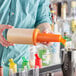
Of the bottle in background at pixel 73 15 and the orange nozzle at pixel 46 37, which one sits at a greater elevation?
the bottle in background at pixel 73 15

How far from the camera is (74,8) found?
4.17 metres

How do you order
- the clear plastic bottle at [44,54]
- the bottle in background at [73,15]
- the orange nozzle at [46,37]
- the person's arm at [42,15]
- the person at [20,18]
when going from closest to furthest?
the orange nozzle at [46,37]
the person at [20,18]
the person's arm at [42,15]
the clear plastic bottle at [44,54]
the bottle in background at [73,15]

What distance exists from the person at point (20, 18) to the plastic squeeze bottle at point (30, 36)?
1.67 feet

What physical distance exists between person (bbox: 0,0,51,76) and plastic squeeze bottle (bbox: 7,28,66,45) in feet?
1.67

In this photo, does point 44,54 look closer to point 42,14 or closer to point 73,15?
point 42,14

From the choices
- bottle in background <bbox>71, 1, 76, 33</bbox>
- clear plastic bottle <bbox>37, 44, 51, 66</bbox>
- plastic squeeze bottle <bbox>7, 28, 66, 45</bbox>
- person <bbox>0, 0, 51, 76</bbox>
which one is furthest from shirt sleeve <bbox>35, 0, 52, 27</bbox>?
bottle in background <bbox>71, 1, 76, 33</bbox>

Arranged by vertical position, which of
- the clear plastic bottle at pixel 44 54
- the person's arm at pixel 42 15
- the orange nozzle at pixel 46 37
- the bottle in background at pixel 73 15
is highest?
the bottle in background at pixel 73 15

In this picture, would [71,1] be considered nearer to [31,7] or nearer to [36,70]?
[31,7]

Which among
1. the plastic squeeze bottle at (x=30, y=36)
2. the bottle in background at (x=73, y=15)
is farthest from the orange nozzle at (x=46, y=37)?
the bottle in background at (x=73, y=15)

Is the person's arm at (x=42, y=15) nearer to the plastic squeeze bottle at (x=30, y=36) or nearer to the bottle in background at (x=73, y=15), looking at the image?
the plastic squeeze bottle at (x=30, y=36)

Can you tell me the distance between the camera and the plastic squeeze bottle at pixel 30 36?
1.22 m

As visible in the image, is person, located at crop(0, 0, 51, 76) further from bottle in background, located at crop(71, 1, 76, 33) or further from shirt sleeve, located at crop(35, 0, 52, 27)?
bottle in background, located at crop(71, 1, 76, 33)

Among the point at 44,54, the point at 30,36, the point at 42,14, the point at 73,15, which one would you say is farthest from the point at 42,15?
the point at 73,15

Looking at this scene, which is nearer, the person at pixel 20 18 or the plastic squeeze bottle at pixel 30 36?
the plastic squeeze bottle at pixel 30 36
